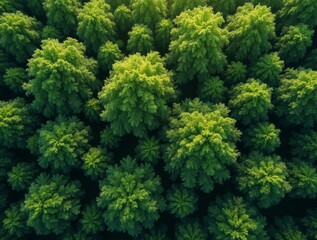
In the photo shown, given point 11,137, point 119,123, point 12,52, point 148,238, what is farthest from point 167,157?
point 12,52

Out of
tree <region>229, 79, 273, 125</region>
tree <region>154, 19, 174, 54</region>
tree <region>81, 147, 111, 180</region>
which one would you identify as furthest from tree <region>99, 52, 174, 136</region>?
tree <region>229, 79, 273, 125</region>

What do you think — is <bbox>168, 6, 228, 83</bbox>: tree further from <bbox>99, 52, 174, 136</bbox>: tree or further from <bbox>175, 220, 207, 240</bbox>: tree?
<bbox>175, 220, 207, 240</bbox>: tree

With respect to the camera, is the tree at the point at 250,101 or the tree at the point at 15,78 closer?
the tree at the point at 250,101

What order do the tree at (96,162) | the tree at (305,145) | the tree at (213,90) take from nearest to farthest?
the tree at (96,162) < the tree at (305,145) < the tree at (213,90)

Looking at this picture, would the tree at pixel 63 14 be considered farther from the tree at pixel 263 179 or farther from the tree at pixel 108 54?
the tree at pixel 263 179

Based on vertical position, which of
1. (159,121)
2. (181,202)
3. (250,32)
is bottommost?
(181,202)

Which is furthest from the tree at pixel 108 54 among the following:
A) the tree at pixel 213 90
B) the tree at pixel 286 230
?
the tree at pixel 286 230

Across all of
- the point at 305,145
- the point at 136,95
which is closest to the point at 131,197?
the point at 136,95

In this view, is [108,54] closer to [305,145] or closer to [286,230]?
[305,145]
